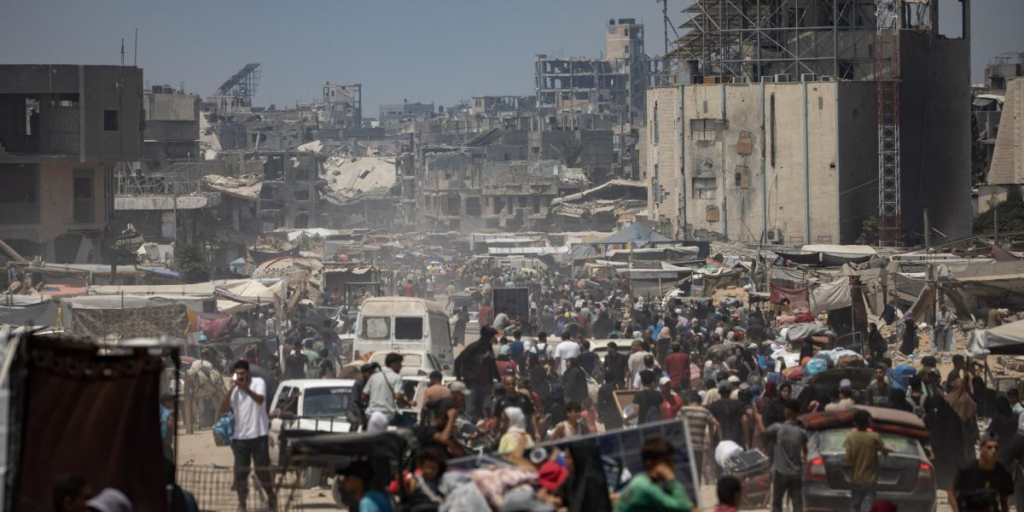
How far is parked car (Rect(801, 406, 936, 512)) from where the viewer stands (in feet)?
37.3

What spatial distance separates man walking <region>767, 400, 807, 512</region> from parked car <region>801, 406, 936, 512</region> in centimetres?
11

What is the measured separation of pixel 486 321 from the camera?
31.3 m

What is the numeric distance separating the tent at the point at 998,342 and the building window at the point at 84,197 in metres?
39.7

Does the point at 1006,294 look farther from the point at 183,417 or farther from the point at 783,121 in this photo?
the point at 783,121

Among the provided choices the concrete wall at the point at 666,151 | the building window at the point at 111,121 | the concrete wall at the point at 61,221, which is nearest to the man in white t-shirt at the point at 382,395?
the concrete wall at the point at 61,221

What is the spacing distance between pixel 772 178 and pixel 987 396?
134ft

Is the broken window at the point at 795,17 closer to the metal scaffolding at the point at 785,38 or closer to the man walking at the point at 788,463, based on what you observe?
the metal scaffolding at the point at 785,38

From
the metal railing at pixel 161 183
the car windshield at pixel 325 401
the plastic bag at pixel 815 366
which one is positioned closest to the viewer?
the car windshield at pixel 325 401

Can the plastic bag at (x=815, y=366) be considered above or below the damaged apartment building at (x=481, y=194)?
below

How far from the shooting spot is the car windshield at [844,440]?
11578 millimetres

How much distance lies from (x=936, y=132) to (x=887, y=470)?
165 ft

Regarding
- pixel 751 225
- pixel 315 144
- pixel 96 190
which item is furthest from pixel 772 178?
pixel 315 144

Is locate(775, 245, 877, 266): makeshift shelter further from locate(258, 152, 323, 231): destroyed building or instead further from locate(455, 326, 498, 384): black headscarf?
locate(258, 152, 323, 231): destroyed building

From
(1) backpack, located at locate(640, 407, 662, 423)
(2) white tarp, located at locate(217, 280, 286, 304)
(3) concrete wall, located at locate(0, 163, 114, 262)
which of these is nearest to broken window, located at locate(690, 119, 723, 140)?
(3) concrete wall, located at locate(0, 163, 114, 262)
